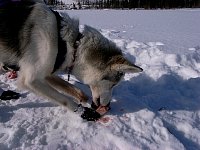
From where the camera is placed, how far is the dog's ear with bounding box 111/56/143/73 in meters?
Result: 3.66

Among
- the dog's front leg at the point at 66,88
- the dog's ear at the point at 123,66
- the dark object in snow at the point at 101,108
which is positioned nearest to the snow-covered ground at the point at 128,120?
the dark object in snow at the point at 101,108

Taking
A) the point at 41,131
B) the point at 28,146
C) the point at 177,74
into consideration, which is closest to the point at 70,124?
the point at 41,131

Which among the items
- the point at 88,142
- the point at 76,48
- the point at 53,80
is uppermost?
the point at 76,48

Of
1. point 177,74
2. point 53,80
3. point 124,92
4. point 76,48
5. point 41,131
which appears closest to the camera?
point 41,131

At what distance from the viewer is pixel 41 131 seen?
364 cm

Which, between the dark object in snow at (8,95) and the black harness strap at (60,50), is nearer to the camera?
the black harness strap at (60,50)

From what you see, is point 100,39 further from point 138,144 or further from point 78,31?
point 138,144

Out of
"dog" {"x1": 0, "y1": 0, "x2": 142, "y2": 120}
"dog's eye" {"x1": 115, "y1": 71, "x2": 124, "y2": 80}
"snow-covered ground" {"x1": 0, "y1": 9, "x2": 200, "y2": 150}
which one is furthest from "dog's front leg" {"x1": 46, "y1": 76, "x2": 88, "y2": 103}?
"dog's eye" {"x1": 115, "y1": 71, "x2": 124, "y2": 80}

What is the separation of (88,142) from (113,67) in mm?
914

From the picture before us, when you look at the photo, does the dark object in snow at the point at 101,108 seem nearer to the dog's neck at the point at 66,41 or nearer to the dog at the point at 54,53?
the dog at the point at 54,53

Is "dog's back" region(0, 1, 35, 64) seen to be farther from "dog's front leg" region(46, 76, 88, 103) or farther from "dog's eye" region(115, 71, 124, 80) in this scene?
"dog's eye" region(115, 71, 124, 80)

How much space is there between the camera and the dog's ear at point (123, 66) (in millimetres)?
3658

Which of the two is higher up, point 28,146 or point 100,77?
point 100,77

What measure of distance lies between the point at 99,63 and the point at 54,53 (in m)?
0.54
